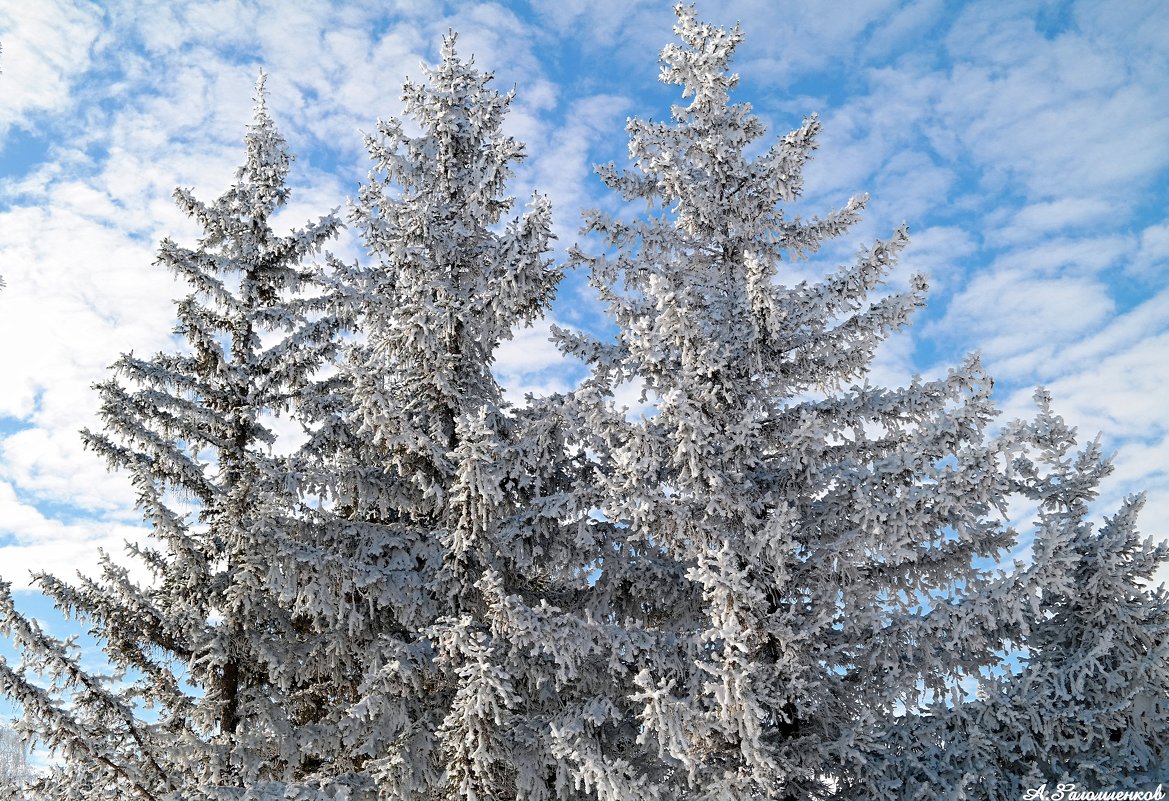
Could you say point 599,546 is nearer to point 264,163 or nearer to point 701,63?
point 701,63

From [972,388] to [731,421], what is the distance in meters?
3.01

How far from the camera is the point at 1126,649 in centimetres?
907

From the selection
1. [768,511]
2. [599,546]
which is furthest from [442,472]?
[768,511]

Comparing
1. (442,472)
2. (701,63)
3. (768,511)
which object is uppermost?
(701,63)

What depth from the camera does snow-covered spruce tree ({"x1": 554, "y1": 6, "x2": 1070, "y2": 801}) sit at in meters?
8.58

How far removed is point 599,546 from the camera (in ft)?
36.8

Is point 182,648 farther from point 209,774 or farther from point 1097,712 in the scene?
point 1097,712

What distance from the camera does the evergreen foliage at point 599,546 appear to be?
8805 mm

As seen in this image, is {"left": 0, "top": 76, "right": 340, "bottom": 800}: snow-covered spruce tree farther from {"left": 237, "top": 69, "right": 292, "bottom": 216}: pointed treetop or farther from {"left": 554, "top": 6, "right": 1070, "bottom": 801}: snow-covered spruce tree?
{"left": 554, "top": 6, "right": 1070, "bottom": 801}: snow-covered spruce tree

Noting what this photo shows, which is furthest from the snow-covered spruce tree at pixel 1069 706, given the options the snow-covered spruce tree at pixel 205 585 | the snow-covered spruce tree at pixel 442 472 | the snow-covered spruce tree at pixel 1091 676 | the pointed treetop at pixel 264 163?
the pointed treetop at pixel 264 163

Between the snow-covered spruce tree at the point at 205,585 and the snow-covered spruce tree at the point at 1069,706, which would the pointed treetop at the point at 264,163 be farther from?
the snow-covered spruce tree at the point at 1069,706

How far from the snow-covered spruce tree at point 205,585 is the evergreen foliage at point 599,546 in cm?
6

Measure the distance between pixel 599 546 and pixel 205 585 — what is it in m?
→ 6.33

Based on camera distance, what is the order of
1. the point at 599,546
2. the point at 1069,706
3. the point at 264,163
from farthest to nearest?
the point at 264,163, the point at 599,546, the point at 1069,706
